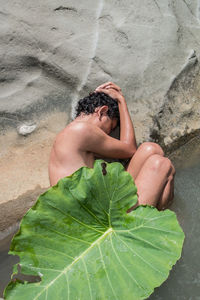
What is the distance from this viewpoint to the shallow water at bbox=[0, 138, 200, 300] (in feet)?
7.28

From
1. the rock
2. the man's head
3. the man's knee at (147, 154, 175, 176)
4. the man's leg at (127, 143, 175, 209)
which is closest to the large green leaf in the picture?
the man's leg at (127, 143, 175, 209)

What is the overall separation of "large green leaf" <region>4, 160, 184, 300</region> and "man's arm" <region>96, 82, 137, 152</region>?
91 centimetres

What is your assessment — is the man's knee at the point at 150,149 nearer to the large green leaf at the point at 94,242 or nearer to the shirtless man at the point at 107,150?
the shirtless man at the point at 107,150

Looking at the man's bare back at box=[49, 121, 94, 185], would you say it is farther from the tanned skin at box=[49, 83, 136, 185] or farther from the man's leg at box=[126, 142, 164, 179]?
the man's leg at box=[126, 142, 164, 179]

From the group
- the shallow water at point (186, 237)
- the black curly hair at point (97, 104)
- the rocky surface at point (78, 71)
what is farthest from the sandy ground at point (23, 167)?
the black curly hair at point (97, 104)

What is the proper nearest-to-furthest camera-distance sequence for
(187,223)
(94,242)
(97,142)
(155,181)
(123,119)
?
(94,242) → (155,181) → (97,142) → (187,223) → (123,119)

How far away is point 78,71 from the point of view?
3.00 meters

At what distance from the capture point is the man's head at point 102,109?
264 centimetres

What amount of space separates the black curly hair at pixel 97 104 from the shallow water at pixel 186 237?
715 millimetres

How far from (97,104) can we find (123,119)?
23 cm

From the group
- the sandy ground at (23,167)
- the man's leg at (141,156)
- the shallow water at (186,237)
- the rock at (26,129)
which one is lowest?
the sandy ground at (23,167)

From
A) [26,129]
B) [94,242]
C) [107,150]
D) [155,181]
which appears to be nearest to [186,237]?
[155,181]

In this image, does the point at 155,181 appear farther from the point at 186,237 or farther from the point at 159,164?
the point at 186,237

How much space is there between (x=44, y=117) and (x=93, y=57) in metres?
0.62
